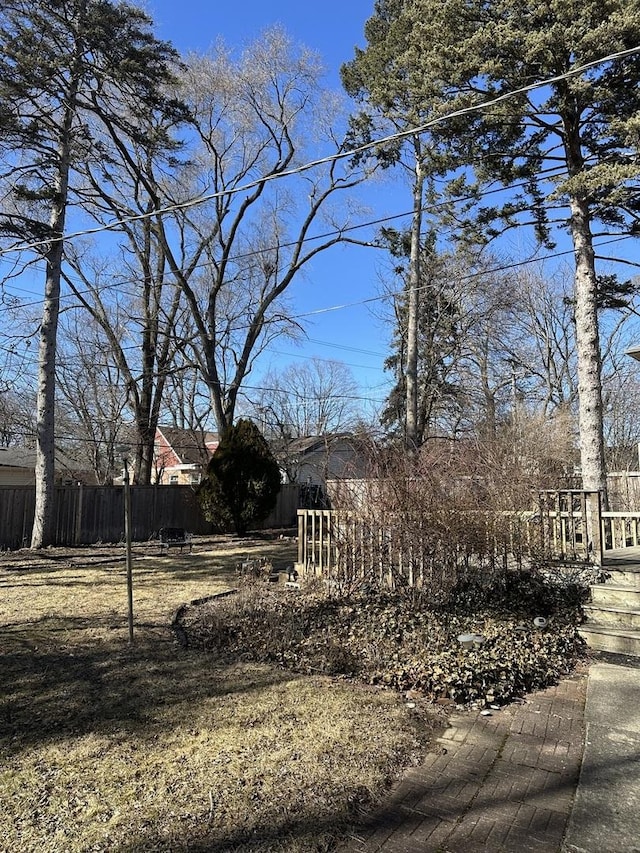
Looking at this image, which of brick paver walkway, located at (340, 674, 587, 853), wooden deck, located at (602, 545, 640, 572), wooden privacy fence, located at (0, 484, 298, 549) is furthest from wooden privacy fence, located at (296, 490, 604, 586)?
wooden privacy fence, located at (0, 484, 298, 549)

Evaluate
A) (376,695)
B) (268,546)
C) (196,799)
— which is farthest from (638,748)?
(268,546)

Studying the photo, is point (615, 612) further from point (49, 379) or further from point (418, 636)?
point (49, 379)

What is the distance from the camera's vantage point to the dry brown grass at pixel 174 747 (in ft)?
8.04

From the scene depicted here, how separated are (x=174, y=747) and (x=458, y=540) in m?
3.68

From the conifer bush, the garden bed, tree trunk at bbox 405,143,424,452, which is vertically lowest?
the garden bed

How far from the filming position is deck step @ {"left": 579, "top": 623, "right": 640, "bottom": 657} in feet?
16.2

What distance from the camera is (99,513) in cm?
1389

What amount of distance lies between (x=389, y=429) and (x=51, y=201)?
51.3 ft

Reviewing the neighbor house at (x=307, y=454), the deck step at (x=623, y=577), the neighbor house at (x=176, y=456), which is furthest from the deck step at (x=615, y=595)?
the neighbor house at (x=176, y=456)

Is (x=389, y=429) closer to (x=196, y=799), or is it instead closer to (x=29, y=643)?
(x=29, y=643)

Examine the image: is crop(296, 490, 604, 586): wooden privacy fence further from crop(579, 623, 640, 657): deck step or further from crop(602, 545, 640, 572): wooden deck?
crop(579, 623, 640, 657): deck step

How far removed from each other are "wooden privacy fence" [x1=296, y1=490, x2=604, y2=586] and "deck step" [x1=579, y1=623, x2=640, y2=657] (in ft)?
3.63

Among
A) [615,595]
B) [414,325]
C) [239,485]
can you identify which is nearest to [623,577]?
[615,595]

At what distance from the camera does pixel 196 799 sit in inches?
105
